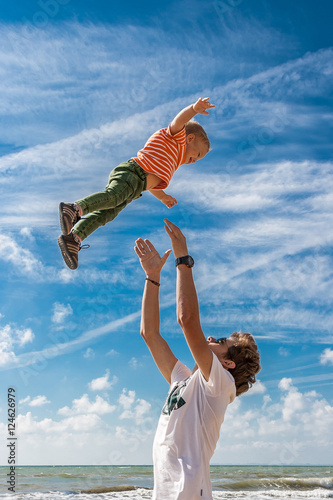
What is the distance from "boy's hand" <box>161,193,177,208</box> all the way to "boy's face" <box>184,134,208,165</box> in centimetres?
42

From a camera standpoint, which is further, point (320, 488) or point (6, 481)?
point (320, 488)

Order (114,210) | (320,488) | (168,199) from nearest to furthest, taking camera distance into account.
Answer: (114,210) → (168,199) → (320,488)

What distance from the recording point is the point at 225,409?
317cm

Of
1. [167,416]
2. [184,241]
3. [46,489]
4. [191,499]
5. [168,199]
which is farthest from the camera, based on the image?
[46,489]

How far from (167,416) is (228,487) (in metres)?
15.8

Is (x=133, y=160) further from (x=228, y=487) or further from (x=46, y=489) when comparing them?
(x=228, y=487)

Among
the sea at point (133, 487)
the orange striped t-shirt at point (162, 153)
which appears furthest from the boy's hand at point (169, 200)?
the sea at point (133, 487)

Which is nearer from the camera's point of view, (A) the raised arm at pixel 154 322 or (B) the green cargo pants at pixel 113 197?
(A) the raised arm at pixel 154 322

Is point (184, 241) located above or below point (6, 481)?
above

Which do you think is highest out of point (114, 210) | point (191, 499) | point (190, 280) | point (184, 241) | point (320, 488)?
point (114, 210)

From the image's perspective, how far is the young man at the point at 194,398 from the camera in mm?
2959

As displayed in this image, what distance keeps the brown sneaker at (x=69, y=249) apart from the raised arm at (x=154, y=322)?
865mm

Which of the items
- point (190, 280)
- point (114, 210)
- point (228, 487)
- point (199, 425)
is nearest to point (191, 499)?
point (199, 425)

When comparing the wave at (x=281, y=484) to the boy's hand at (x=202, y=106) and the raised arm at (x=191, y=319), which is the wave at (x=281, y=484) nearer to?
the boy's hand at (x=202, y=106)
